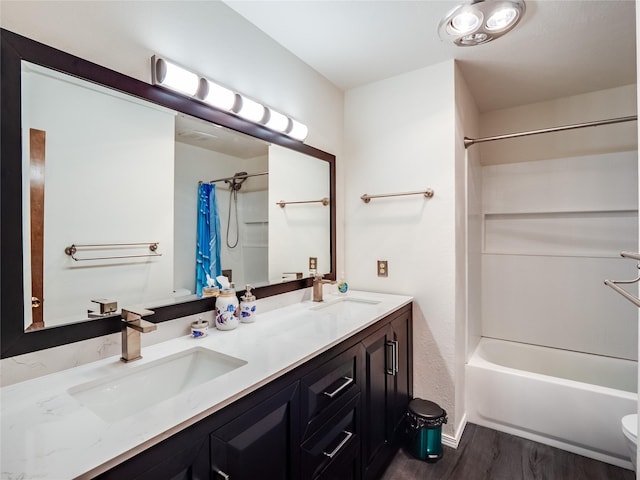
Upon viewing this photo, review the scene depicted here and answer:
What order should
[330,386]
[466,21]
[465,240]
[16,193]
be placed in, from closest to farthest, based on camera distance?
1. [16,193]
2. [330,386]
3. [466,21]
4. [465,240]

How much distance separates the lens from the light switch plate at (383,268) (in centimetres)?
223

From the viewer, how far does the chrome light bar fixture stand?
1206 millimetres

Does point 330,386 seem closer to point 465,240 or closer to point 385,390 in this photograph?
point 385,390

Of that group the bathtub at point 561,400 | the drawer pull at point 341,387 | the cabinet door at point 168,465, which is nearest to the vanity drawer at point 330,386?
the drawer pull at point 341,387

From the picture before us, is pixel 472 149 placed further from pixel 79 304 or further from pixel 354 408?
pixel 79 304

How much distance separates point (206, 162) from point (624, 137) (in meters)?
2.89

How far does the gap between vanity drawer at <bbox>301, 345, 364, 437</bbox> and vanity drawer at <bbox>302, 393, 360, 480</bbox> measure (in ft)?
0.13

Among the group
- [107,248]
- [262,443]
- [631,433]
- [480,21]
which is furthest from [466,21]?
[631,433]

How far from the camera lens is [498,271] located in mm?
2766

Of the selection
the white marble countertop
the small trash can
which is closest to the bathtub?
the small trash can

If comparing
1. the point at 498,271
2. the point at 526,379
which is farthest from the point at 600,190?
the point at 526,379

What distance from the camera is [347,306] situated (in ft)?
6.47

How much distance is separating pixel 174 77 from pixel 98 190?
52 cm

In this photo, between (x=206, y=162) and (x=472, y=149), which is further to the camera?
(x=472, y=149)
